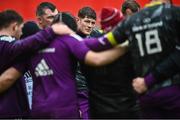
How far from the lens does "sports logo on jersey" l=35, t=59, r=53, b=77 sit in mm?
3554

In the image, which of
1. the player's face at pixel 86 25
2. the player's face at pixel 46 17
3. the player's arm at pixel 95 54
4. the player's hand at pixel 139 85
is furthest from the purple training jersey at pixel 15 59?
the player's face at pixel 86 25

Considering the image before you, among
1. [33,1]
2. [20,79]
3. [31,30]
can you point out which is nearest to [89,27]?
[31,30]

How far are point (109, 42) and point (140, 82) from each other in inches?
13.3

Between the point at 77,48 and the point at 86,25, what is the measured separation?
7.31 ft

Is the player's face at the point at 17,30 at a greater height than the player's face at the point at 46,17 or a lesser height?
lesser

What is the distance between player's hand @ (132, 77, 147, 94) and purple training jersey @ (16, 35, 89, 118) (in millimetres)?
425

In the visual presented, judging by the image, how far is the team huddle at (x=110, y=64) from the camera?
3.26 metres

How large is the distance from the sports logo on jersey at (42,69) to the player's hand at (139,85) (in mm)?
617

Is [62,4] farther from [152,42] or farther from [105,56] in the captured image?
[152,42]

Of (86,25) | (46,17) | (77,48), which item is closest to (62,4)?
(86,25)

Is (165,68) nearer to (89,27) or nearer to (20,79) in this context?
(20,79)

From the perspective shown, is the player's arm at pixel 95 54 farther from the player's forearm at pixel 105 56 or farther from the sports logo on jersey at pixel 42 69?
the sports logo on jersey at pixel 42 69

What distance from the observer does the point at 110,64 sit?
11.3 feet

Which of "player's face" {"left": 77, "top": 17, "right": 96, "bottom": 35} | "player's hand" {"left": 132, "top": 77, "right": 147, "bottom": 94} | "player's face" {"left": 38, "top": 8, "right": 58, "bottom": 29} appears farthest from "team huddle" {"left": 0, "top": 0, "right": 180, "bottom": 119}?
"player's face" {"left": 77, "top": 17, "right": 96, "bottom": 35}
